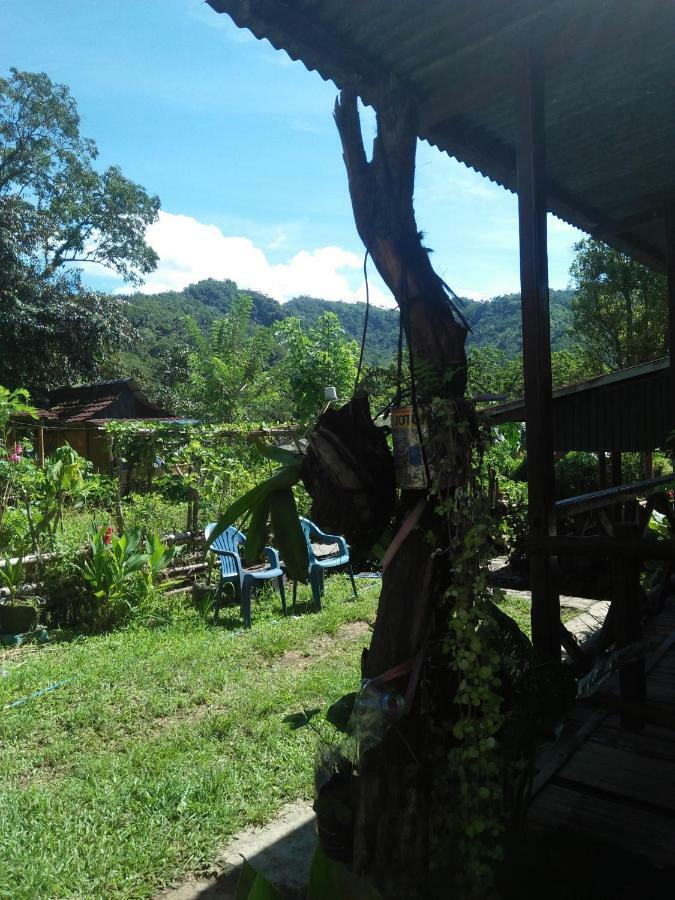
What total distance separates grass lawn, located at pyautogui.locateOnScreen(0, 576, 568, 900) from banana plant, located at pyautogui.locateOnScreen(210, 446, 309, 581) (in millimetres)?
500

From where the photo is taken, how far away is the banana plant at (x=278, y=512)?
5.90 ft

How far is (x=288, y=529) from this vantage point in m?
1.84

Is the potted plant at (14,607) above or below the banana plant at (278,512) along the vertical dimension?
below

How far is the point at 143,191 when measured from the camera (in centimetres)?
2433

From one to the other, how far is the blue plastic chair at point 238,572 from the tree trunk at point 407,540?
4.42 meters

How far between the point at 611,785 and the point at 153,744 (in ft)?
8.24

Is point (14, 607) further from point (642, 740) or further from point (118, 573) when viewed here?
point (642, 740)

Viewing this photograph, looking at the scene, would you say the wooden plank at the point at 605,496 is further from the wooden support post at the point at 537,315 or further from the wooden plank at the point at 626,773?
the wooden plank at the point at 626,773

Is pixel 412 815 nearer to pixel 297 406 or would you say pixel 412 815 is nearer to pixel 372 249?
pixel 372 249

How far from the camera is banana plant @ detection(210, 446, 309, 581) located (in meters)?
1.80

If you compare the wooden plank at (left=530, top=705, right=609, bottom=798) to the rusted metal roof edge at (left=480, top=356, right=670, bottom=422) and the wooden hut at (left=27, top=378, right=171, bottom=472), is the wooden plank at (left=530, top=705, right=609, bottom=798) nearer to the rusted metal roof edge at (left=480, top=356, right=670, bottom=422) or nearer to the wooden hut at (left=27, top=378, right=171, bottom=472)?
the rusted metal roof edge at (left=480, top=356, right=670, bottom=422)

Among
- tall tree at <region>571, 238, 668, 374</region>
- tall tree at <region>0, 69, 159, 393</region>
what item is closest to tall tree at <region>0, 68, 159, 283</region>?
tall tree at <region>0, 69, 159, 393</region>

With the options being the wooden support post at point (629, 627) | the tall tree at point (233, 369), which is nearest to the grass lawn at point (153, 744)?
the wooden support post at point (629, 627)

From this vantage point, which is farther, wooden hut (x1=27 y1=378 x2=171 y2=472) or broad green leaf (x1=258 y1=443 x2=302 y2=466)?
wooden hut (x1=27 y1=378 x2=171 y2=472)
